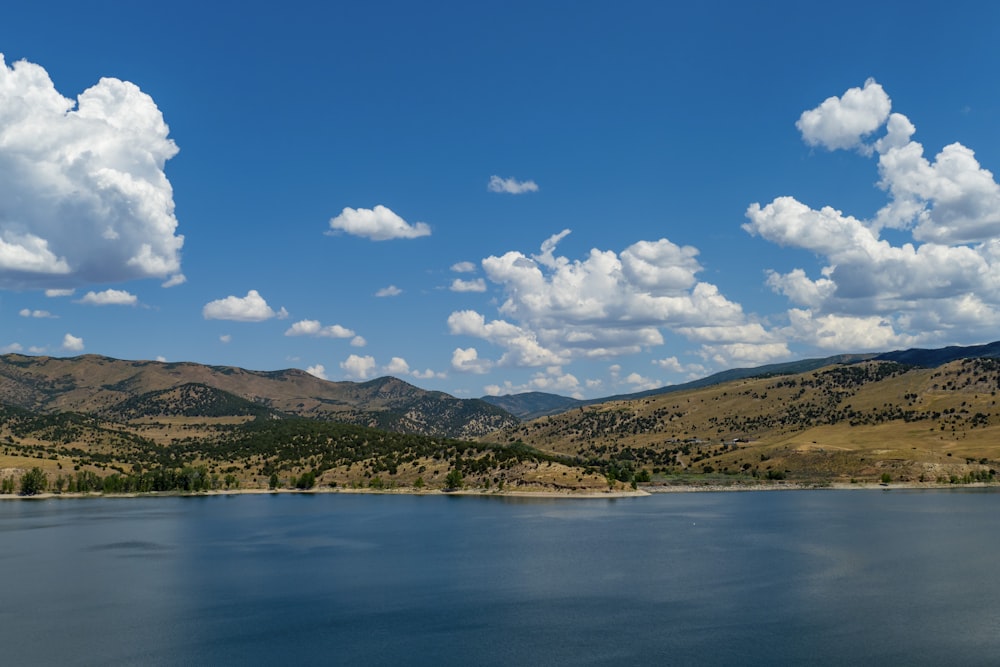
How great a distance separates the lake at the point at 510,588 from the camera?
63375mm

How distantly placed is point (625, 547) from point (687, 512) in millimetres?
49938

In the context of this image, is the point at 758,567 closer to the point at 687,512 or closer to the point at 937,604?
the point at 937,604

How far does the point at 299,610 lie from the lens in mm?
77688

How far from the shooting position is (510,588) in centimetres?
8569

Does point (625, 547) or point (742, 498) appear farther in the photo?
point (742, 498)

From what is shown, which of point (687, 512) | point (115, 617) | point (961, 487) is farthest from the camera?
point (961, 487)

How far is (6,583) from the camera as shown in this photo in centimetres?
9138

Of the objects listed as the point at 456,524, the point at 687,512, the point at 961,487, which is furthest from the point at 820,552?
the point at 961,487

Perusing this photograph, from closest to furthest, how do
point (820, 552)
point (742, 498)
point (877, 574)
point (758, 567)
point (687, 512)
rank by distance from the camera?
1. point (877, 574)
2. point (758, 567)
3. point (820, 552)
4. point (687, 512)
5. point (742, 498)

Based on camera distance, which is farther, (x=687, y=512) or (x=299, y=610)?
(x=687, y=512)

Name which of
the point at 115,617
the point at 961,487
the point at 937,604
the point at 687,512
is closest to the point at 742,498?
the point at 687,512

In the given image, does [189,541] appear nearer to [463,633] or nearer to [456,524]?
[456,524]

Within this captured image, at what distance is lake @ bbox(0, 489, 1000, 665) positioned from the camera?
63.4 m

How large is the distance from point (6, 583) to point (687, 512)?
113327mm
